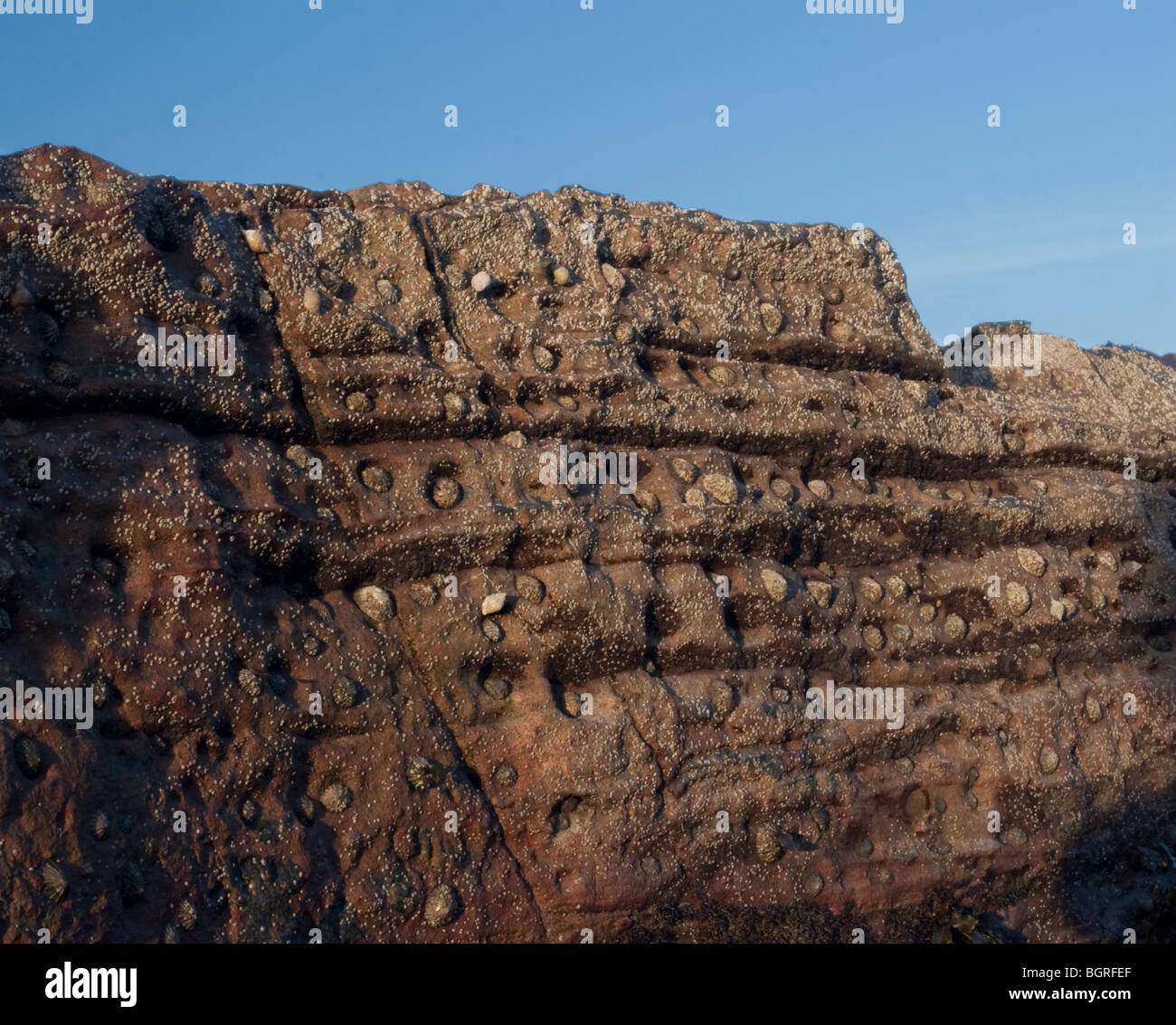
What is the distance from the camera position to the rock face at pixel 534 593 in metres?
6.50

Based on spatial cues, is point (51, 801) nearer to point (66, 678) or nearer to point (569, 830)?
point (66, 678)

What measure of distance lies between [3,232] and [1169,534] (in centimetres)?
960

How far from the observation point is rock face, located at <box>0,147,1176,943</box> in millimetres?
6504

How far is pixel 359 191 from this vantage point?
935 centimetres

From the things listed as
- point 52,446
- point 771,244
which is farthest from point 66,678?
point 771,244

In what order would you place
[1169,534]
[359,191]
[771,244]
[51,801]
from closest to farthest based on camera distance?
[51,801]
[359,191]
[771,244]
[1169,534]

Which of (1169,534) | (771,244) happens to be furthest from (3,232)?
(1169,534)

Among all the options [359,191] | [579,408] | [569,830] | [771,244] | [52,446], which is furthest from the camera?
[771,244]

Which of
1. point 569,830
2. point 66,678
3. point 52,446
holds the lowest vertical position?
point 569,830

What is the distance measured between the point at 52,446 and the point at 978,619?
670 cm

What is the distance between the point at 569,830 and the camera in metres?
7.27

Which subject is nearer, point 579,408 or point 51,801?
point 51,801

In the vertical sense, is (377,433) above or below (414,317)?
below

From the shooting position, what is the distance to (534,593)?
776 cm
